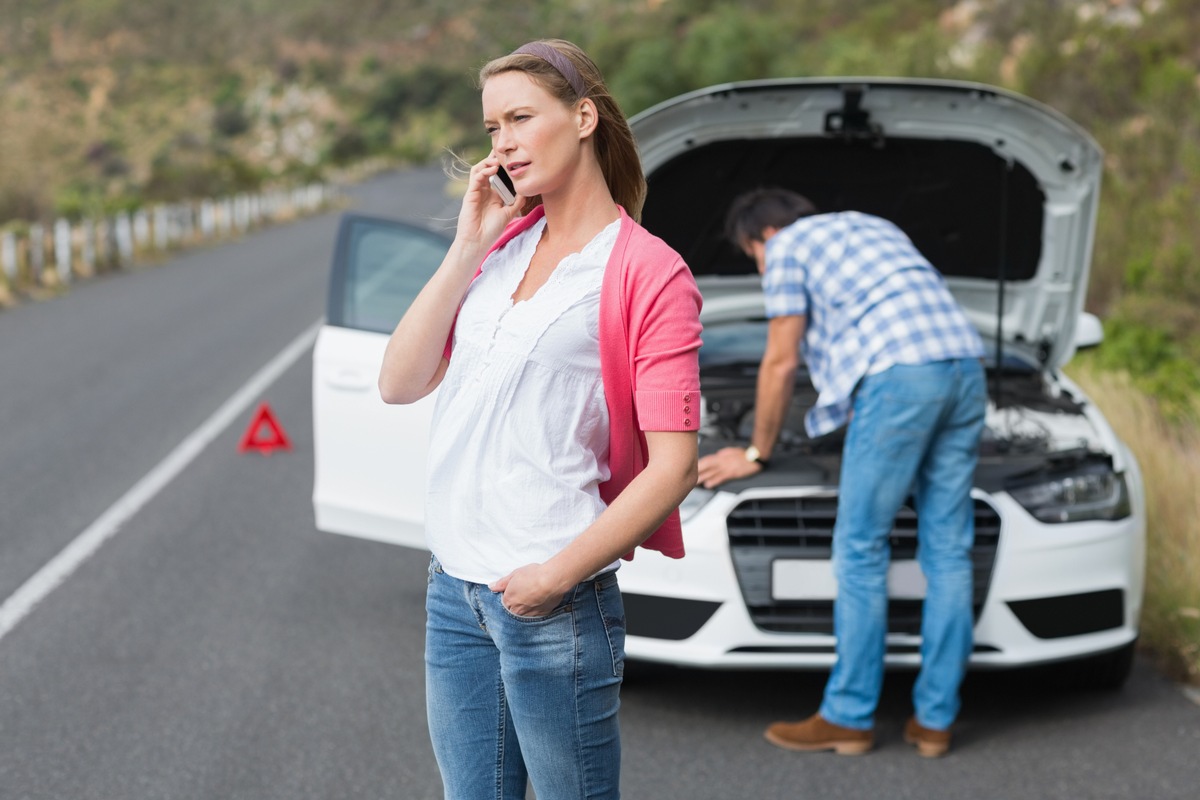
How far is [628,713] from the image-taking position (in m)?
4.96

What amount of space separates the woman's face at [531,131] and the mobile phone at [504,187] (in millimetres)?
71

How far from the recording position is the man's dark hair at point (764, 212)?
15.7 feet

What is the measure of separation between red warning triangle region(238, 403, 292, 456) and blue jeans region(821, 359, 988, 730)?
555 centimetres

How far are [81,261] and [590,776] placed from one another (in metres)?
21.8

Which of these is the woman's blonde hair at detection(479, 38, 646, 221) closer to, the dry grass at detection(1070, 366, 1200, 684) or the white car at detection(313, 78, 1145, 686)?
the white car at detection(313, 78, 1145, 686)

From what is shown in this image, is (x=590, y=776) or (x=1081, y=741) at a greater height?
(x=590, y=776)

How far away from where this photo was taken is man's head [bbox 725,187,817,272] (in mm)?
4789

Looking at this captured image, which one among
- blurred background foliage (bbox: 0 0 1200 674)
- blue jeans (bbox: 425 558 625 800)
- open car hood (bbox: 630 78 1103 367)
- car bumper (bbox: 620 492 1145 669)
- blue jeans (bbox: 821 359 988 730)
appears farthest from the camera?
blurred background foliage (bbox: 0 0 1200 674)

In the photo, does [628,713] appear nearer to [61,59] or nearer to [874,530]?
[874,530]

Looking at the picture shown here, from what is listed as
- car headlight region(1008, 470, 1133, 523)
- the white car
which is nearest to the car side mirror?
the white car

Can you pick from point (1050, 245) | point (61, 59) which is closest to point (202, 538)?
point (1050, 245)

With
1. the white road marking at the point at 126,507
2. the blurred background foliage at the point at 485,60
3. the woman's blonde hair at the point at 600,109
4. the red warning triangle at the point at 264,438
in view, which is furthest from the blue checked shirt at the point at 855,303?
the red warning triangle at the point at 264,438

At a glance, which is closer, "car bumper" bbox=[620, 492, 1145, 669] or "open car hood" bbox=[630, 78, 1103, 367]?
"car bumper" bbox=[620, 492, 1145, 669]

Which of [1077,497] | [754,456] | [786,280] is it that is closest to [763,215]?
[786,280]
